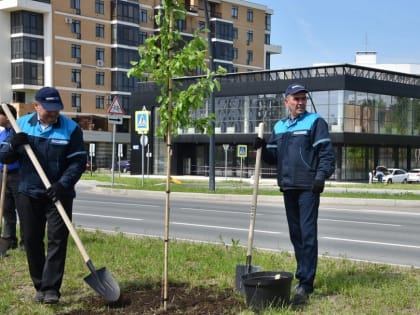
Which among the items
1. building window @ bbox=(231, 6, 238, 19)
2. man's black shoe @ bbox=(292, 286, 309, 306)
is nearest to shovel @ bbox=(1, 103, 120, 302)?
man's black shoe @ bbox=(292, 286, 309, 306)

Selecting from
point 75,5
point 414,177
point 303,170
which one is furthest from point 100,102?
point 303,170

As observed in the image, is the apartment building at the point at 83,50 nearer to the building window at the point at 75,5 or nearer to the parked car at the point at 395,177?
the building window at the point at 75,5

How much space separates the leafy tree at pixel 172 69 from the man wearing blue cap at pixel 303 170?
2.36 ft

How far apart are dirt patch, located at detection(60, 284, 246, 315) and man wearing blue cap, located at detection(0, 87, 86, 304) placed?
0.46 meters

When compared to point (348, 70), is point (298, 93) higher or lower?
lower

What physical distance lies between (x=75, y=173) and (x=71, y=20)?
214ft

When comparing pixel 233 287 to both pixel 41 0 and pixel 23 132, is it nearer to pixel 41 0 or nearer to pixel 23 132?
pixel 23 132

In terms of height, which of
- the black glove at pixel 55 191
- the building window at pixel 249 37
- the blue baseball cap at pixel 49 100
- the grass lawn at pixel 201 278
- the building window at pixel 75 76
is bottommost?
the grass lawn at pixel 201 278

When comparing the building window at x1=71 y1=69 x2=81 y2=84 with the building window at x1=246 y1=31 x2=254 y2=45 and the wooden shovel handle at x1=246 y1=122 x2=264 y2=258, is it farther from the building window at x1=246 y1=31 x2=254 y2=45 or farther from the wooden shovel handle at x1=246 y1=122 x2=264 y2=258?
the wooden shovel handle at x1=246 y1=122 x2=264 y2=258

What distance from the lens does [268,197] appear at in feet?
74.4

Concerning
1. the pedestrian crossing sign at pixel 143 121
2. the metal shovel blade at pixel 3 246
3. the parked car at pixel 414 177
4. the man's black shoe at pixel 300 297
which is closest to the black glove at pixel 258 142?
the man's black shoe at pixel 300 297

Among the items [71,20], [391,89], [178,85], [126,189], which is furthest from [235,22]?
[178,85]

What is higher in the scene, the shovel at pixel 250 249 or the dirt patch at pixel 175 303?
the shovel at pixel 250 249

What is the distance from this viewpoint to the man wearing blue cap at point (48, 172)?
5.30m
